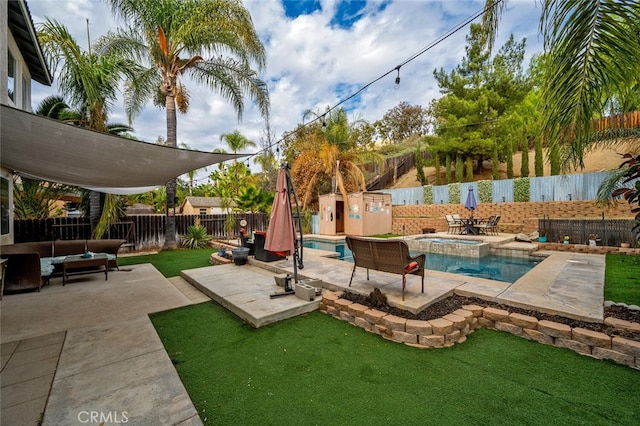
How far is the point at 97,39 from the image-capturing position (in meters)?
10.1

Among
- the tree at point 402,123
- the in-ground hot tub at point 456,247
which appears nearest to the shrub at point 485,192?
the in-ground hot tub at point 456,247

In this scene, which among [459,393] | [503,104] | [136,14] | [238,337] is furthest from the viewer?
[503,104]

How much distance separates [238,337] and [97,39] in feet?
42.5

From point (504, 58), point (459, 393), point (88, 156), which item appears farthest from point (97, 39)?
point (504, 58)

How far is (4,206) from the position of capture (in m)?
6.37

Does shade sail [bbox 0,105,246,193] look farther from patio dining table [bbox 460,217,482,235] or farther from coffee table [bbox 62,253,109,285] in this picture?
patio dining table [bbox 460,217,482,235]

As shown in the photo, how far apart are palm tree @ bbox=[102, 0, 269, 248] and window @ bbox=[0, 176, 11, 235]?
497 centimetres

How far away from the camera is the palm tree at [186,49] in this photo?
32.3ft

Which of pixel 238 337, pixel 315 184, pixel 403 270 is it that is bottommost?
pixel 238 337

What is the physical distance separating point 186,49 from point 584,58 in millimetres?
12218

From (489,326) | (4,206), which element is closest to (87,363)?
(489,326)

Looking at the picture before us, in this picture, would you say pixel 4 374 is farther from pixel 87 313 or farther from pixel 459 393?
pixel 459 393

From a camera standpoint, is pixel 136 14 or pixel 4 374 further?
pixel 136 14

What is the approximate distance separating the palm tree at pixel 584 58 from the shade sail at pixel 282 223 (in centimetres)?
371
